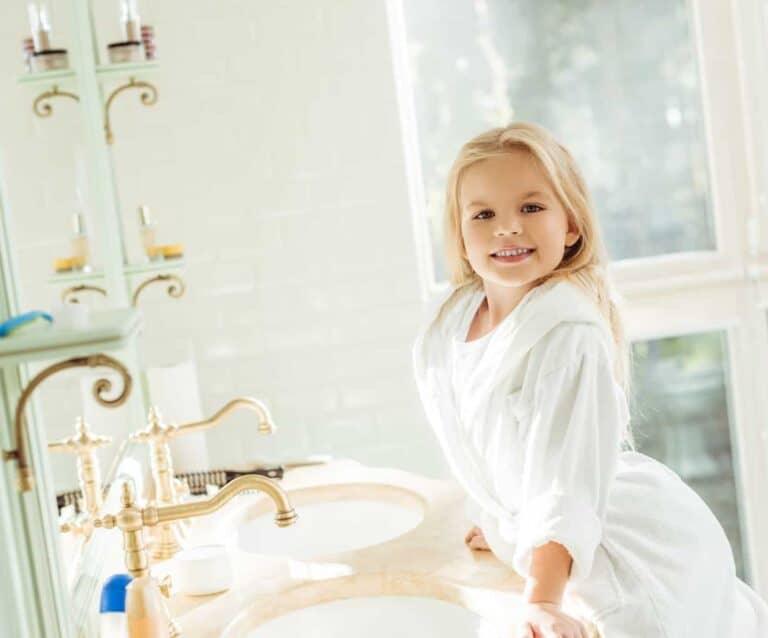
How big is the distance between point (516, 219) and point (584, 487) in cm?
34

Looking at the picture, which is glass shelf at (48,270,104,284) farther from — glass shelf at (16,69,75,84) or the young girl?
the young girl

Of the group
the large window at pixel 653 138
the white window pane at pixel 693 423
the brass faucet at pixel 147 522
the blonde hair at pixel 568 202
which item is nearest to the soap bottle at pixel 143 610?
the brass faucet at pixel 147 522

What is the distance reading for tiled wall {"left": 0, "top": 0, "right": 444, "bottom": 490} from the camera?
2479 mm

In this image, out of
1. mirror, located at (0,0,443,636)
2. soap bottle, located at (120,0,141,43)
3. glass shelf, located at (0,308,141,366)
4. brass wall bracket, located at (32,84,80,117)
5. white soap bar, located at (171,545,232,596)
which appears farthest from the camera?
mirror, located at (0,0,443,636)

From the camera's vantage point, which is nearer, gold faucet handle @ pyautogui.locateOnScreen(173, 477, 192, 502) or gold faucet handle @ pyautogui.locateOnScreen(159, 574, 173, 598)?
gold faucet handle @ pyautogui.locateOnScreen(159, 574, 173, 598)

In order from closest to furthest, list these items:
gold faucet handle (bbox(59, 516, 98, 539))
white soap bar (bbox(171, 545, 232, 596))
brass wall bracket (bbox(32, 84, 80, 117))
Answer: gold faucet handle (bbox(59, 516, 98, 539)) < white soap bar (bbox(171, 545, 232, 596)) < brass wall bracket (bbox(32, 84, 80, 117))

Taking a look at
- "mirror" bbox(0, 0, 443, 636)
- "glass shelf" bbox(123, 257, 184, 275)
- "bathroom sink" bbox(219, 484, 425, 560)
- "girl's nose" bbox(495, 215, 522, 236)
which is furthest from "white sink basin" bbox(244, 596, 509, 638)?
"mirror" bbox(0, 0, 443, 636)

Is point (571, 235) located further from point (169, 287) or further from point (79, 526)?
point (169, 287)

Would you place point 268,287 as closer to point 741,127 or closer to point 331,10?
point 331,10

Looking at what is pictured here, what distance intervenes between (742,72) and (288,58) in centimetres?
118

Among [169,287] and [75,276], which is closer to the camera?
[75,276]

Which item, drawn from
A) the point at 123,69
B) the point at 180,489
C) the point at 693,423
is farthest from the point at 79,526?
the point at 693,423

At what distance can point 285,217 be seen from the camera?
8.34 ft

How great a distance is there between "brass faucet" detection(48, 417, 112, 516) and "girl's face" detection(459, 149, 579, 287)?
545mm
